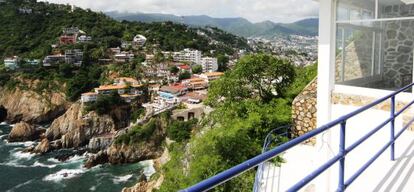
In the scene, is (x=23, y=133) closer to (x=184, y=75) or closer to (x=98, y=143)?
(x=98, y=143)

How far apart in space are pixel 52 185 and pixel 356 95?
94.2 feet

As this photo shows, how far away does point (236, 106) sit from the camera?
10656 mm

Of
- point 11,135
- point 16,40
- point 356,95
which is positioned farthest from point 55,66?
point 356,95

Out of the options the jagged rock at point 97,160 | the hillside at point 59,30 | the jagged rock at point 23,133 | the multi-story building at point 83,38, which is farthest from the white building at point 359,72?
the multi-story building at point 83,38

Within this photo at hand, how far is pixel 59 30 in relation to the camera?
7125 cm

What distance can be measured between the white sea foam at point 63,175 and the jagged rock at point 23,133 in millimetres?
12332

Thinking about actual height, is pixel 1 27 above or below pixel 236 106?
above

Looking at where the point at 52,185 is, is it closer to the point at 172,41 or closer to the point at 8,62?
the point at 8,62

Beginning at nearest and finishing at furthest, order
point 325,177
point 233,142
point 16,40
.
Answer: point 325,177
point 233,142
point 16,40

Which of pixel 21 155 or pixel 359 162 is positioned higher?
pixel 359 162

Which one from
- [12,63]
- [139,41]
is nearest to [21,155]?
[12,63]

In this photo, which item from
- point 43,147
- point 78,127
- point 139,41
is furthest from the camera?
point 139,41

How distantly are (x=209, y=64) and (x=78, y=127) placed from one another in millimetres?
28910

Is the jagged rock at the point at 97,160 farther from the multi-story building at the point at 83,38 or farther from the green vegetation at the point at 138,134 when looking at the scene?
the multi-story building at the point at 83,38
